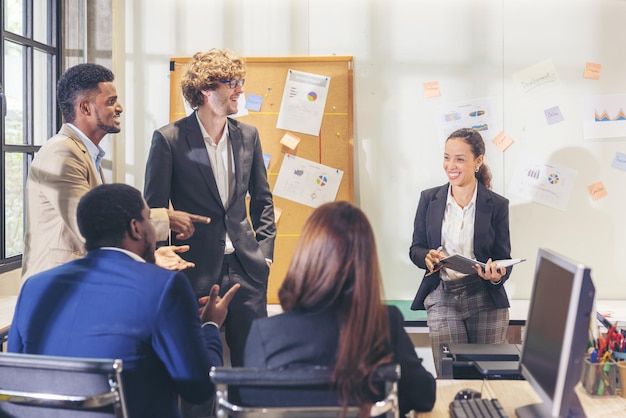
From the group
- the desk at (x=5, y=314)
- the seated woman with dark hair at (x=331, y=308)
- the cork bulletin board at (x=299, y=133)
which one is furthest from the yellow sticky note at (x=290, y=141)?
the seated woman with dark hair at (x=331, y=308)

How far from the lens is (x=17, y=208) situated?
398cm

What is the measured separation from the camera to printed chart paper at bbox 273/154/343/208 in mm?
4414

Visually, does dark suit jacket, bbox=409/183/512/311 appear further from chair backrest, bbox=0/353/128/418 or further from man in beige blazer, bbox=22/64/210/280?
chair backrest, bbox=0/353/128/418

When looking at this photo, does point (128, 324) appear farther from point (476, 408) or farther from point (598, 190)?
point (598, 190)

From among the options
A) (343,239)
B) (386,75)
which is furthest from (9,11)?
(343,239)

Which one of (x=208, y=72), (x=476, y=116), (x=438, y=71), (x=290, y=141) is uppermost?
(x=438, y=71)

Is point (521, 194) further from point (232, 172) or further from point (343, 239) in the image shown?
point (343, 239)

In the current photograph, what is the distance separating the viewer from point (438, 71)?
14.6 feet

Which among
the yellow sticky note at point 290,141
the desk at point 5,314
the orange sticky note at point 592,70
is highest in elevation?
the orange sticky note at point 592,70

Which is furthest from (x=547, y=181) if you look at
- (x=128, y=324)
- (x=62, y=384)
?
(x=62, y=384)

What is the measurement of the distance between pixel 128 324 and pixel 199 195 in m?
1.30

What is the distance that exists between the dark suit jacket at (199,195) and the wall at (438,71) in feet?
4.55

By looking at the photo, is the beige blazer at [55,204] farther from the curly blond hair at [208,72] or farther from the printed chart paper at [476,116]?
the printed chart paper at [476,116]

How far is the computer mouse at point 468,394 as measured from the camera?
2062 millimetres
